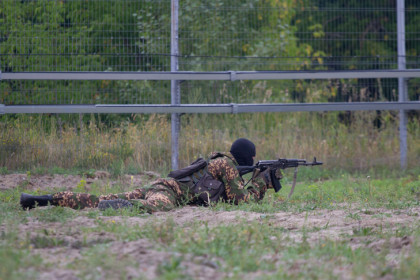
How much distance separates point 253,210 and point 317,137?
17.1 feet

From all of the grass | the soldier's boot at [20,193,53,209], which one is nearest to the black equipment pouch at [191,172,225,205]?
the soldier's boot at [20,193,53,209]

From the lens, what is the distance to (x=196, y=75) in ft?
34.3

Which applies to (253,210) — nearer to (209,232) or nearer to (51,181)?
(209,232)

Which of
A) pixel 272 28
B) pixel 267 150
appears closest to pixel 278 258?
pixel 267 150

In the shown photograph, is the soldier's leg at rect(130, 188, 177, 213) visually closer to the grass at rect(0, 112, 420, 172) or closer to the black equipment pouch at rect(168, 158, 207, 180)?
the black equipment pouch at rect(168, 158, 207, 180)

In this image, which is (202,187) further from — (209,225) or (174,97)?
(174,97)

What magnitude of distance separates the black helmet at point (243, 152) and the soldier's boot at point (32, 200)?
8.01ft

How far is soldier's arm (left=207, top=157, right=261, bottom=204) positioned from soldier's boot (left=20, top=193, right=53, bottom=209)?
202cm

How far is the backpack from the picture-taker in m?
7.33

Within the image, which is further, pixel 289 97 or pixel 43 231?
pixel 289 97

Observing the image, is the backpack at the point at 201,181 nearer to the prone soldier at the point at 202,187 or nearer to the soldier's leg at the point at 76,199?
the prone soldier at the point at 202,187

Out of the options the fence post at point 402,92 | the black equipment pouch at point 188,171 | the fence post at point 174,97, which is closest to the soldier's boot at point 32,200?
the black equipment pouch at point 188,171

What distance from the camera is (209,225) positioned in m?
5.87

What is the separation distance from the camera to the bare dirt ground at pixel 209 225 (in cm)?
425
